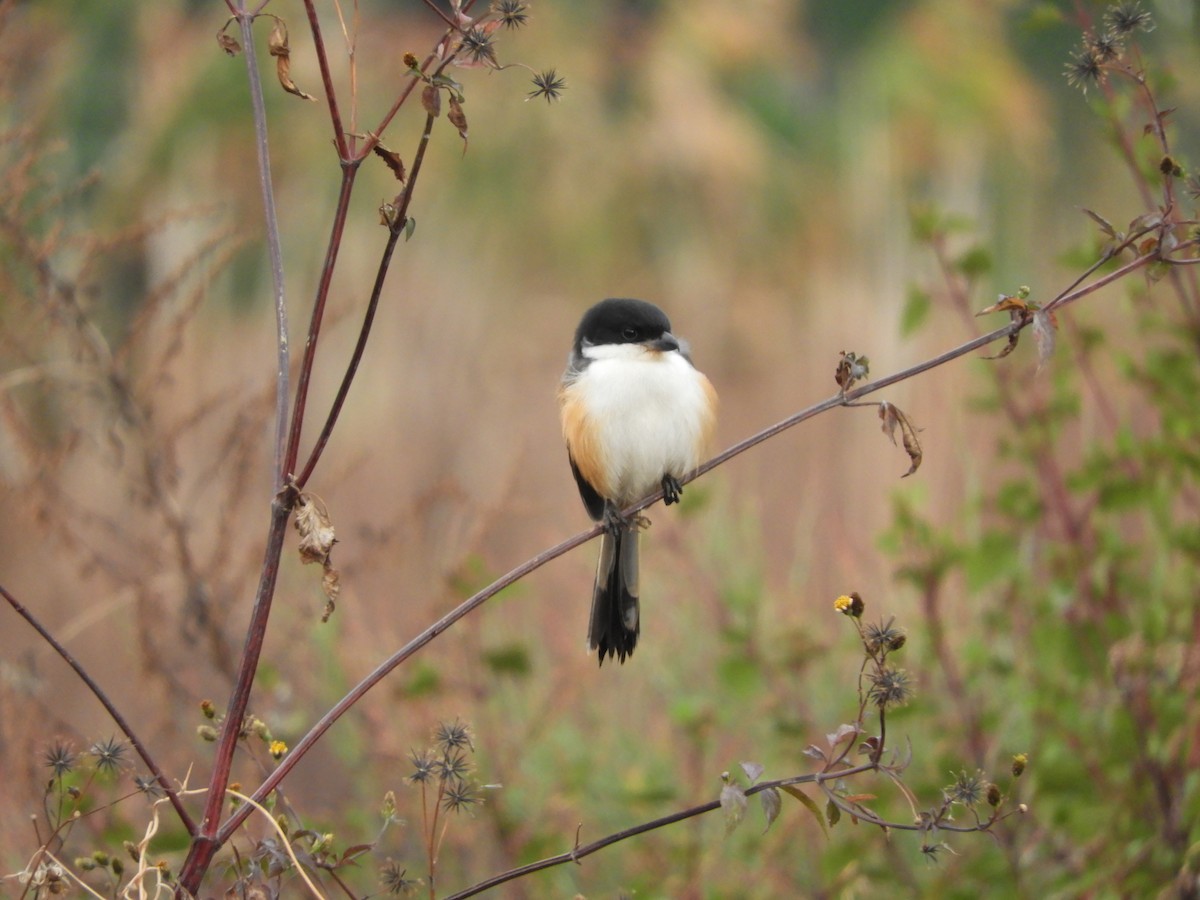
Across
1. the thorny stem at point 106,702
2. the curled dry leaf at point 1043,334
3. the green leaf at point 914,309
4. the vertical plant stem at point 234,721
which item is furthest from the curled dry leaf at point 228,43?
the green leaf at point 914,309

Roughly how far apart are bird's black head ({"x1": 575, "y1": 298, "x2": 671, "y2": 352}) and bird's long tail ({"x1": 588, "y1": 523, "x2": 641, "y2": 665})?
0.52 m

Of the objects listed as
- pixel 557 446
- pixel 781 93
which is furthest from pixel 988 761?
pixel 781 93

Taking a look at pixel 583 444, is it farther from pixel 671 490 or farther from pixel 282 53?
pixel 282 53

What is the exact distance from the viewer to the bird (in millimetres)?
3416

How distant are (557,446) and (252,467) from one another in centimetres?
490

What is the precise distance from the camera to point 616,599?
332 cm

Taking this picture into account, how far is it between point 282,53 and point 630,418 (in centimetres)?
171

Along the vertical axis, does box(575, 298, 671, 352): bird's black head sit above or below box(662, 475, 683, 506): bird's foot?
above

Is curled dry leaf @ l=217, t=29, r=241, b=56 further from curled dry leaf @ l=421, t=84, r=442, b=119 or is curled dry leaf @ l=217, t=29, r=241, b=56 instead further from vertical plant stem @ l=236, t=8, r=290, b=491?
curled dry leaf @ l=421, t=84, r=442, b=119

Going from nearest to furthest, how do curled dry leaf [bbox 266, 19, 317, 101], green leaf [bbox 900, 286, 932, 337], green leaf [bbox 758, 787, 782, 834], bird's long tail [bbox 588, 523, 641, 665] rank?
green leaf [bbox 758, 787, 782, 834] → curled dry leaf [bbox 266, 19, 317, 101] → bird's long tail [bbox 588, 523, 641, 665] → green leaf [bbox 900, 286, 932, 337]

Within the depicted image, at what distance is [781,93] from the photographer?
70.9 feet

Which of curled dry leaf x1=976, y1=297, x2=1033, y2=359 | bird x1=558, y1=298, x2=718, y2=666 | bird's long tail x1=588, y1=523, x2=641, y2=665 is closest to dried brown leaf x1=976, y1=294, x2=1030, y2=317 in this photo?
curled dry leaf x1=976, y1=297, x2=1033, y2=359

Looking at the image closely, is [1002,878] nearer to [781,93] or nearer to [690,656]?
[690,656]

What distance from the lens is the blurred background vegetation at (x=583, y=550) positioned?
3.43 metres
